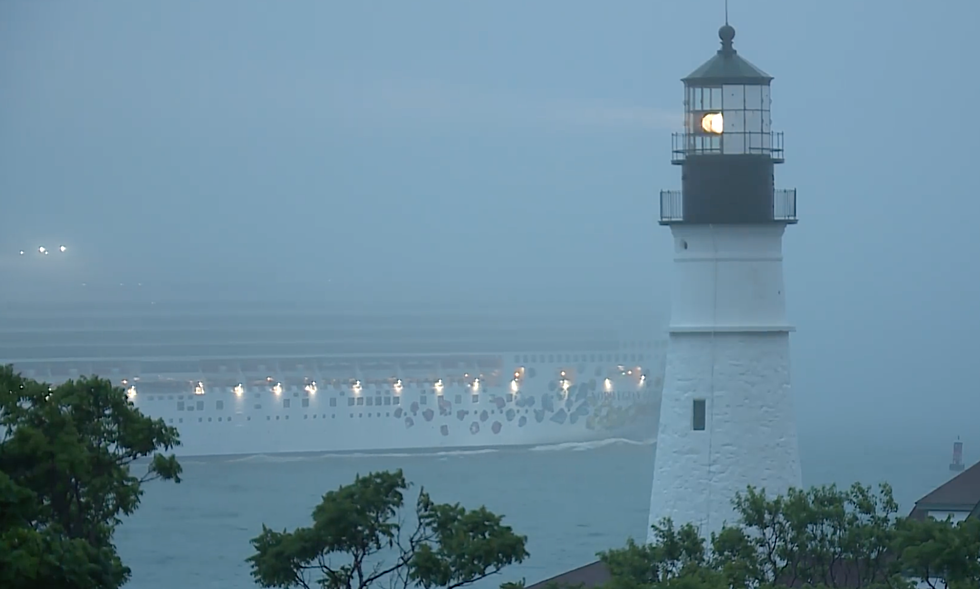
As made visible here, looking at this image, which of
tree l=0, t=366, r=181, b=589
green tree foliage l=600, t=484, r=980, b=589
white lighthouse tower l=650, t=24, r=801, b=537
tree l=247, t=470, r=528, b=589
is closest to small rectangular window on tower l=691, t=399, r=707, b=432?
white lighthouse tower l=650, t=24, r=801, b=537

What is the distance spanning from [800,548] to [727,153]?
2.36 metres

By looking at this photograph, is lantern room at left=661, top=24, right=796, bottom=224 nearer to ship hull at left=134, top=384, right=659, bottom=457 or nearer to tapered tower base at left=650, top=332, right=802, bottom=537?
tapered tower base at left=650, top=332, right=802, bottom=537

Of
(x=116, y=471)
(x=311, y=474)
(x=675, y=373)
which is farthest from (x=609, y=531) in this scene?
(x=116, y=471)

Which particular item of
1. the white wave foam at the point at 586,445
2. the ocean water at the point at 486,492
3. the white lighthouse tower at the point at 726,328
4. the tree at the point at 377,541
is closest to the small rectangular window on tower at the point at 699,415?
the white lighthouse tower at the point at 726,328

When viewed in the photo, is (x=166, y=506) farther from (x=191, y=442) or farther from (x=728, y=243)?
(x=728, y=243)

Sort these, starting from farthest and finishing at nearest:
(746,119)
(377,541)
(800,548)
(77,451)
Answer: (746,119) → (800,548) → (377,541) → (77,451)

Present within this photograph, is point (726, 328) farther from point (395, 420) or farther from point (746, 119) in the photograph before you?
point (395, 420)

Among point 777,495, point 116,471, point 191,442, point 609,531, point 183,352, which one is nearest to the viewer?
point 116,471

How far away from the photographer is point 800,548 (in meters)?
8.80

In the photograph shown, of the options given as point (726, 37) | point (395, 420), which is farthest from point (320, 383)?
point (726, 37)

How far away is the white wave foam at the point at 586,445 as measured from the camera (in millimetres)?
61188

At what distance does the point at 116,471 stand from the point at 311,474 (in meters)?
40.3

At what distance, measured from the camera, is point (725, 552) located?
29.2 ft

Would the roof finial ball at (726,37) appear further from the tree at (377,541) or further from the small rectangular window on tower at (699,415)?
the tree at (377,541)
